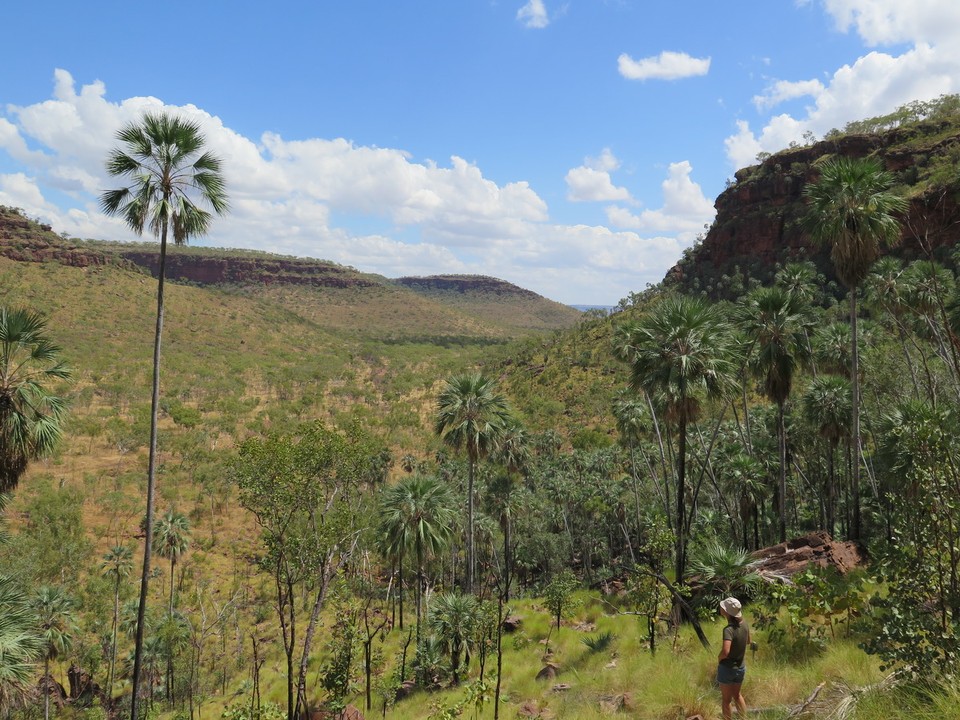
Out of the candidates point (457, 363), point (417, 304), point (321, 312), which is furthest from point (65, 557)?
point (417, 304)

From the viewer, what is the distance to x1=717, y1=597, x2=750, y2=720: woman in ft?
23.4

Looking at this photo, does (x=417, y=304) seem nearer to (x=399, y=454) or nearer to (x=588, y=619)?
(x=399, y=454)

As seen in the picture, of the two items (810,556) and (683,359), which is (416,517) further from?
(810,556)

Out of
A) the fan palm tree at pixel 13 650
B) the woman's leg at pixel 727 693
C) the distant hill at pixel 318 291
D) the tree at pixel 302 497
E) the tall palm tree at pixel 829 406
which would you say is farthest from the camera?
the distant hill at pixel 318 291

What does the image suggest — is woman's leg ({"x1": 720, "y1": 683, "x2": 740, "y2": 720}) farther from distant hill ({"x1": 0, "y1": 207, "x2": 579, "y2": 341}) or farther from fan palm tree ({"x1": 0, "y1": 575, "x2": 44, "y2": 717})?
distant hill ({"x1": 0, "y1": 207, "x2": 579, "y2": 341})

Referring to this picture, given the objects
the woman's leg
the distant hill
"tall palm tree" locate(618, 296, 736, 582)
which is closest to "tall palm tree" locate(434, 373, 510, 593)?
"tall palm tree" locate(618, 296, 736, 582)

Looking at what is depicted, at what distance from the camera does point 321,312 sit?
560 feet

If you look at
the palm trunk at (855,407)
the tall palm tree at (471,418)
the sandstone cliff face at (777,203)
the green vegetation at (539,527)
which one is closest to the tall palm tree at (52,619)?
the green vegetation at (539,527)

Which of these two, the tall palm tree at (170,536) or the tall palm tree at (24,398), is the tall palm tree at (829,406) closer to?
the tall palm tree at (24,398)

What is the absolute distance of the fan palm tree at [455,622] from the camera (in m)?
19.9

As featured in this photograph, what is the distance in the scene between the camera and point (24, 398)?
11.3 meters

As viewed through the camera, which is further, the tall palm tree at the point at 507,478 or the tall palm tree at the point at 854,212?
the tall palm tree at the point at 507,478

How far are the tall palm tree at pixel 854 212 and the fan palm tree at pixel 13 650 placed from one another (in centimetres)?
2252

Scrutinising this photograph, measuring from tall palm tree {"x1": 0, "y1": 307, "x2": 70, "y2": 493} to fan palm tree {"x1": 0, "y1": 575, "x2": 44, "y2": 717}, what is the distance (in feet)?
8.96
